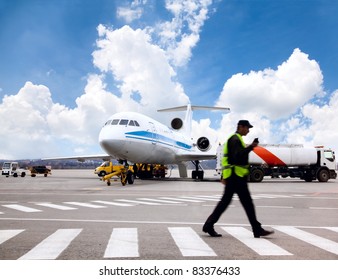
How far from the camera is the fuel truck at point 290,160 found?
28734 mm

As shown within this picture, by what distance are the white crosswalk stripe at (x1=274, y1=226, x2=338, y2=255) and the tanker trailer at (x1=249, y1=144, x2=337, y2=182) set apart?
20827 mm

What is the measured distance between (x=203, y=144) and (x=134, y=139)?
10.9 m

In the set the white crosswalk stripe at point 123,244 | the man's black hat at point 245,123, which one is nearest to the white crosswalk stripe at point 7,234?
the white crosswalk stripe at point 123,244

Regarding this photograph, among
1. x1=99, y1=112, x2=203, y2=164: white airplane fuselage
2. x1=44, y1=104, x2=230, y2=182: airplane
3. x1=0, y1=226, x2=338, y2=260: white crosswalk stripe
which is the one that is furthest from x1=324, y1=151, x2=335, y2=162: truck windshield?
x1=0, y1=226, x2=338, y2=260: white crosswalk stripe

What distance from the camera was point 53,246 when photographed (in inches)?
227

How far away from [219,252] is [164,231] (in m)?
1.98

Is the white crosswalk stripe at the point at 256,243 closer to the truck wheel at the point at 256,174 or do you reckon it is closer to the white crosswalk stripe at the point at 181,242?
the white crosswalk stripe at the point at 181,242

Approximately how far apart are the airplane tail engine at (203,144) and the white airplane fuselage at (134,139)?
4273mm

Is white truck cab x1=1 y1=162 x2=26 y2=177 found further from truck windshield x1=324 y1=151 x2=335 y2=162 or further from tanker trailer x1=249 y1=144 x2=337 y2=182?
truck windshield x1=324 y1=151 x2=335 y2=162

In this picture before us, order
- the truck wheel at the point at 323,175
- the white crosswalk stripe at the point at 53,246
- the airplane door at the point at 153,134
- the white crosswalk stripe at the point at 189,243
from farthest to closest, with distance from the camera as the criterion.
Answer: the truck wheel at the point at 323,175 → the airplane door at the point at 153,134 → the white crosswalk stripe at the point at 189,243 → the white crosswalk stripe at the point at 53,246

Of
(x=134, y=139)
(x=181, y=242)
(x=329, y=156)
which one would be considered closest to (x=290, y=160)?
(x=329, y=156)

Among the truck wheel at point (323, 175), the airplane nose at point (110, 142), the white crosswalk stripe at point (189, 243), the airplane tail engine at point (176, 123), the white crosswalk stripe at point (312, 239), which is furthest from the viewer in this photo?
the airplane tail engine at point (176, 123)

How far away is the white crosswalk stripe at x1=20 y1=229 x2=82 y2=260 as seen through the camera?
16.7ft

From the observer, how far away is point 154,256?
16.9 ft
